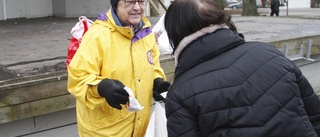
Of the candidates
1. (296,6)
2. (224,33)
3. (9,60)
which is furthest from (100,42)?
(296,6)

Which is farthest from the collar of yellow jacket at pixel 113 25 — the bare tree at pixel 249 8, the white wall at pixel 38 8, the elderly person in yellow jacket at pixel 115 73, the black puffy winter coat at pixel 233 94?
the bare tree at pixel 249 8

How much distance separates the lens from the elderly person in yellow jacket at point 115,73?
1.97 metres

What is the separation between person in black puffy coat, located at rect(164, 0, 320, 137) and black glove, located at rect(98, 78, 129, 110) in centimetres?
42

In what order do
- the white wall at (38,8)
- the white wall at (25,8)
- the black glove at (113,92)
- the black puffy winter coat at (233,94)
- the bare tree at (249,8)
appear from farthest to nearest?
the bare tree at (249,8), the white wall at (38,8), the white wall at (25,8), the black glove at (113,92), the black puffy winter coat at (233,94)

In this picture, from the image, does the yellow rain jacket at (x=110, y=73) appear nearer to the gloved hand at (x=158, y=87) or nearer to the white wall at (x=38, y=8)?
the gloved hand at (x=158, y=87)

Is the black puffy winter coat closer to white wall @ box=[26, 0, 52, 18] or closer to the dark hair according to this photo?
the dark hair

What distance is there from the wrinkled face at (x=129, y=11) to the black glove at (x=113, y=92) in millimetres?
421

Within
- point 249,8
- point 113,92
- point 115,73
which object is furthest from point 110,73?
point 249,8

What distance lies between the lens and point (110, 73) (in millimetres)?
2092

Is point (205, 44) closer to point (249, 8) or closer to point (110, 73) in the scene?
point (110, 73)

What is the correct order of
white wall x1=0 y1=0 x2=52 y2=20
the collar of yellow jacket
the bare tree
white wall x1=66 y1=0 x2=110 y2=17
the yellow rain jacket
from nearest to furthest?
the yellow rain jacket, the collar of yellow jacket, white wall x1=0 y1=0 x2=52 y2=20, white wall x1=66 y1=0 x2=110 y2=17, the bare tree

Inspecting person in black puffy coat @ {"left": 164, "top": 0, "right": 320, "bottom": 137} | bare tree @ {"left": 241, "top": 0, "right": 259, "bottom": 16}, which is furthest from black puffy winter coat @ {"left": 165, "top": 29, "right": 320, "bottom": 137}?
bare tree @ {"left": 241, "top": 0, "right": 259, "bottom": 16}

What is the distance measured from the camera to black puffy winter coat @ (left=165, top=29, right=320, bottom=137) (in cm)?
137

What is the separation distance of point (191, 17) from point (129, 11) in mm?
692
